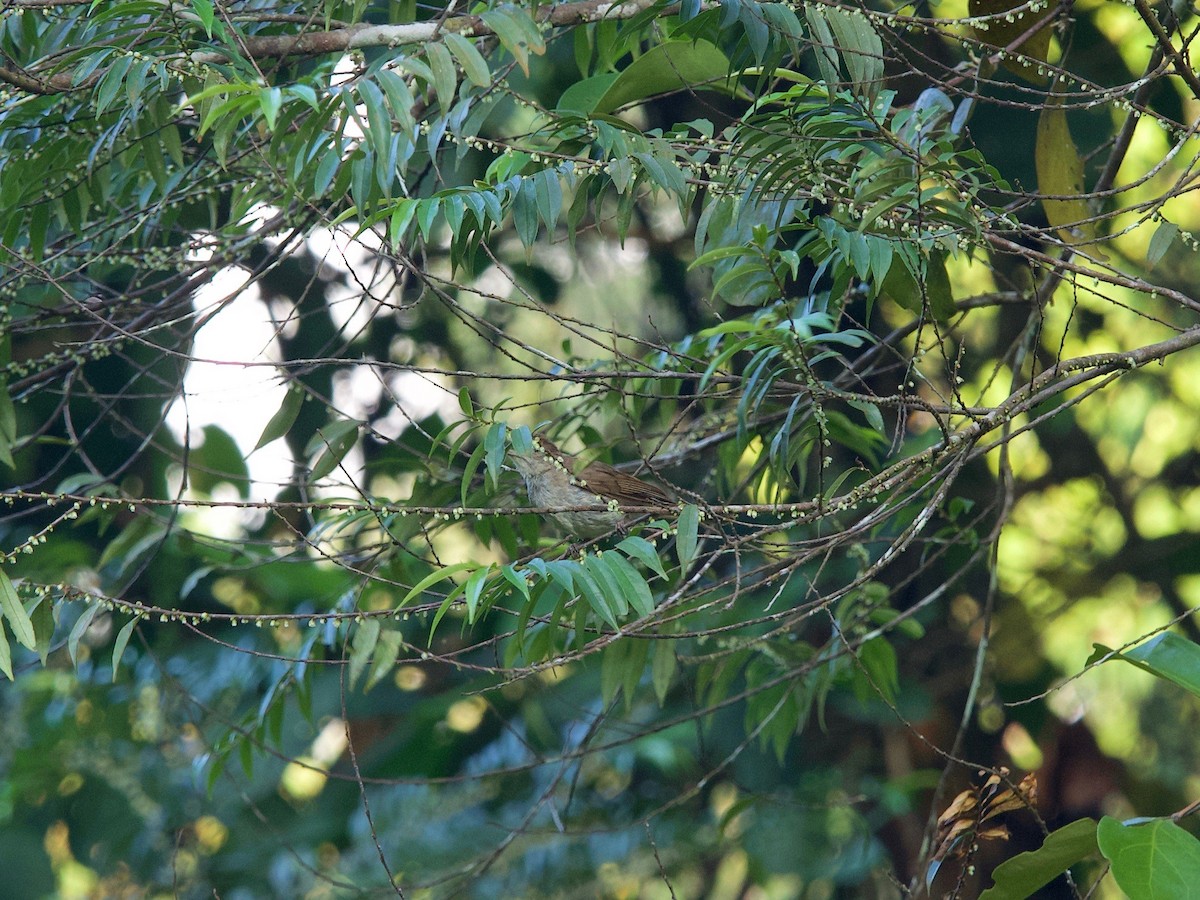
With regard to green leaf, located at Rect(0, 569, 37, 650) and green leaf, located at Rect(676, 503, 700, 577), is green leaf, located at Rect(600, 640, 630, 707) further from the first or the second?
green leaf, located at Rect(0, 569, 37, 650)

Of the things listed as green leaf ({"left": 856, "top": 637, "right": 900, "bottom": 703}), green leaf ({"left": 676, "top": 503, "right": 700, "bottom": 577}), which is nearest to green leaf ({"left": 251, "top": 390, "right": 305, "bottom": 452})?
green leaf ({"left": 676, "top": 503, "right": 700, "bottom": 577})

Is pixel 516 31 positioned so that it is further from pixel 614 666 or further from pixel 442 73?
pixel 614 666

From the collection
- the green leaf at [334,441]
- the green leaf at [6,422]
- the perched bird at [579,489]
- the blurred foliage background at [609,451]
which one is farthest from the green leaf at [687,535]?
the green leaf at [6,422]

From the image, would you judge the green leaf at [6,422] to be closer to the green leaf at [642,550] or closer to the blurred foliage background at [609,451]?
the blurred foliage background at [609,451]

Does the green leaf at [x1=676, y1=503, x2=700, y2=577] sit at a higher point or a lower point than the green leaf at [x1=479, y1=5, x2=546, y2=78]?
lower

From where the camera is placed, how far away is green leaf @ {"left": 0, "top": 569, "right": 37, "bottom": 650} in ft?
8.69

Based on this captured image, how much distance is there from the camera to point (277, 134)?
280 centimetres

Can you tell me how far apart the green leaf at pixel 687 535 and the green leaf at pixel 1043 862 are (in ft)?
3.35

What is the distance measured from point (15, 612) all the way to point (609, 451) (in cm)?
213

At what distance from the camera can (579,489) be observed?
4176 millimetres

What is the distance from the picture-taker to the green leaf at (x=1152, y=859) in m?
2.49

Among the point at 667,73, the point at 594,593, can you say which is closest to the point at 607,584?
the point at 594,593

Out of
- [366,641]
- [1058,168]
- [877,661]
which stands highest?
[1058,168]

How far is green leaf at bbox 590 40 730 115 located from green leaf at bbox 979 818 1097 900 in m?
2.00
